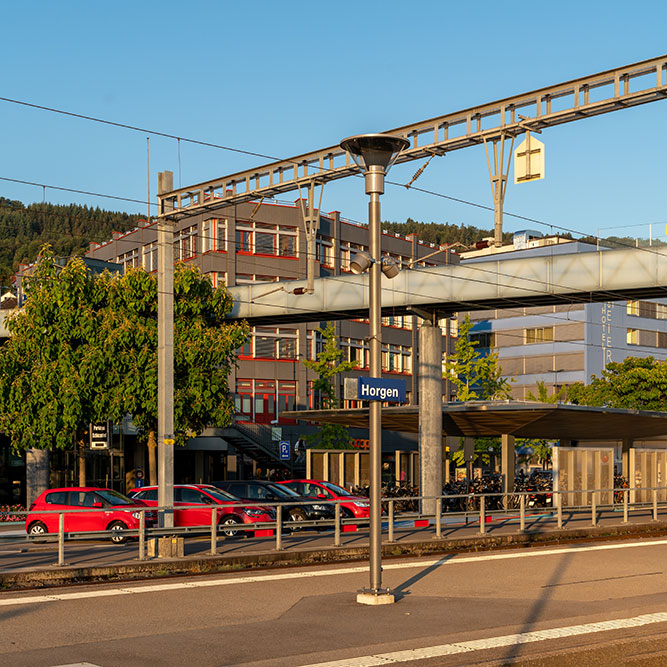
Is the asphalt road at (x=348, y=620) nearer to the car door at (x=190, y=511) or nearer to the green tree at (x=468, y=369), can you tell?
the car door at (x=190, y=511)

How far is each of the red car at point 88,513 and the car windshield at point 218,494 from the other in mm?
1798

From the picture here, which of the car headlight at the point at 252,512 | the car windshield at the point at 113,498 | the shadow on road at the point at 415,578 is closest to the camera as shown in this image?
the shadow on road at the point at 415,578

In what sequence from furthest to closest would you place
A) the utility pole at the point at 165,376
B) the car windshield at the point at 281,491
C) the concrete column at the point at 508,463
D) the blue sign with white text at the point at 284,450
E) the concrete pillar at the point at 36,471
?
1. the blue sign with white text at the point at 284,450
2. the concrete pillar at the point at 36,471
3. the concrete column at the point at 508,463
4. the car windshield at the point at 281,491
5. the utility pole at the point at 165,376

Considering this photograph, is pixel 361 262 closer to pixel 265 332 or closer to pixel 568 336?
pixel 265 332

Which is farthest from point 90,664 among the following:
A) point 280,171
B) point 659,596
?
point 280,171

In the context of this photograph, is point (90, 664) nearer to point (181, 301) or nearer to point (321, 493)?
point (321, 493)

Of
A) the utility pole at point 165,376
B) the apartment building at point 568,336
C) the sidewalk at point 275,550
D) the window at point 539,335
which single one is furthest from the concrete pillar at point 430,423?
the window at point 539,335

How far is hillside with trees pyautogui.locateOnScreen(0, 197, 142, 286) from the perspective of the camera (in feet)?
438

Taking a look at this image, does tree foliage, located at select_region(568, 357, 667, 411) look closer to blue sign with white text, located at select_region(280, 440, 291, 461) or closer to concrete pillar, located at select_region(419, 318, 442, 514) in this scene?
blue sign with white text, located at select_region(280, 440, 291, 461)

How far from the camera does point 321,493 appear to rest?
3500 cm

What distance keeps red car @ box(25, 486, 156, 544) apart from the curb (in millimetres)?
8345

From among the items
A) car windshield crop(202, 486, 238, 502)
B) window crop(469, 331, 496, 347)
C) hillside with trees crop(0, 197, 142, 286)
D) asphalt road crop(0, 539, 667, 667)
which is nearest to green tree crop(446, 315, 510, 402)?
car windshield crop(202, 486, 238, 502)

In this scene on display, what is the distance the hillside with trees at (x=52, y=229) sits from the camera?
13362cm

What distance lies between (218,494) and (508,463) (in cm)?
1187
